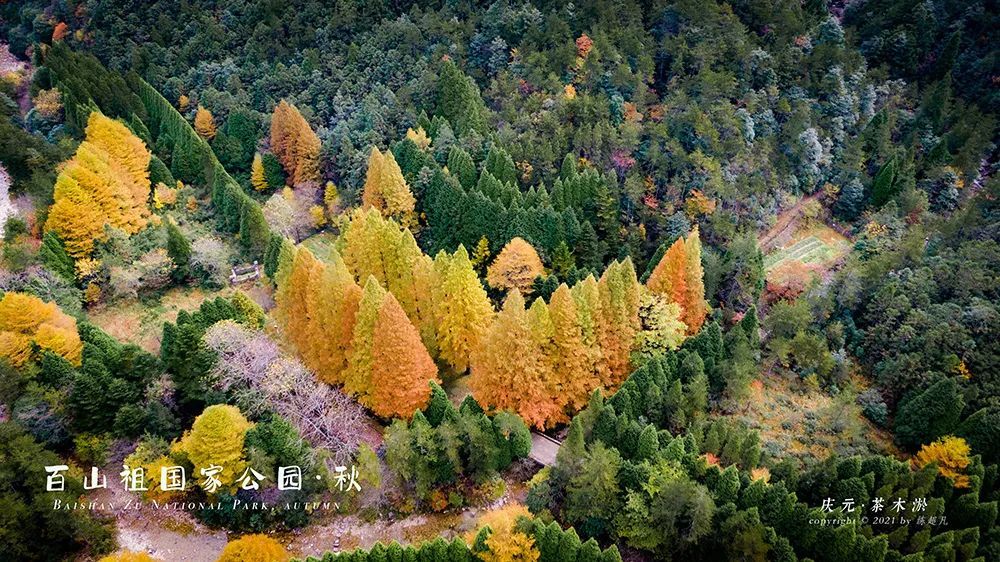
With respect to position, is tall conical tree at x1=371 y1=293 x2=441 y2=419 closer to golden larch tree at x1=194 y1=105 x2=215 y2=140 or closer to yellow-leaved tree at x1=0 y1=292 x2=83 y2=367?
yellow-leaved tree at x1=0 y1=292 x2=83 y2=367

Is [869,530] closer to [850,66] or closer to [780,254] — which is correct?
[780,254]

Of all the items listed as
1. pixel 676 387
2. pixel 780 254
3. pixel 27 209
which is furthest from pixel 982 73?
pixel 27 209

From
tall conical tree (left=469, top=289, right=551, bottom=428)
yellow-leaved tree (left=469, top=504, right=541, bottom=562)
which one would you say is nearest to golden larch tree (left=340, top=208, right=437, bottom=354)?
tall conical tree (left=469, top=289, right=551, bottom=428)

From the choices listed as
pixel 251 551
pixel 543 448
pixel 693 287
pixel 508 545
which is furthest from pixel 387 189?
pixel 508 545

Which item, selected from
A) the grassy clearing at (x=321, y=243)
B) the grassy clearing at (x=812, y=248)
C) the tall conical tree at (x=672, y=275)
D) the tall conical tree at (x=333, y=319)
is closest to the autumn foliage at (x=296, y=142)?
the grassy clearing at (x=321, y=243)

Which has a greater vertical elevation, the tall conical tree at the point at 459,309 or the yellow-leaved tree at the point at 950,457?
the yellow-leaved tree at the point at 950,457

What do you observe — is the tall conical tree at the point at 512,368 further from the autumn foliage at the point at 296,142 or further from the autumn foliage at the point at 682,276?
the autumn foliage at the point at 296,142
